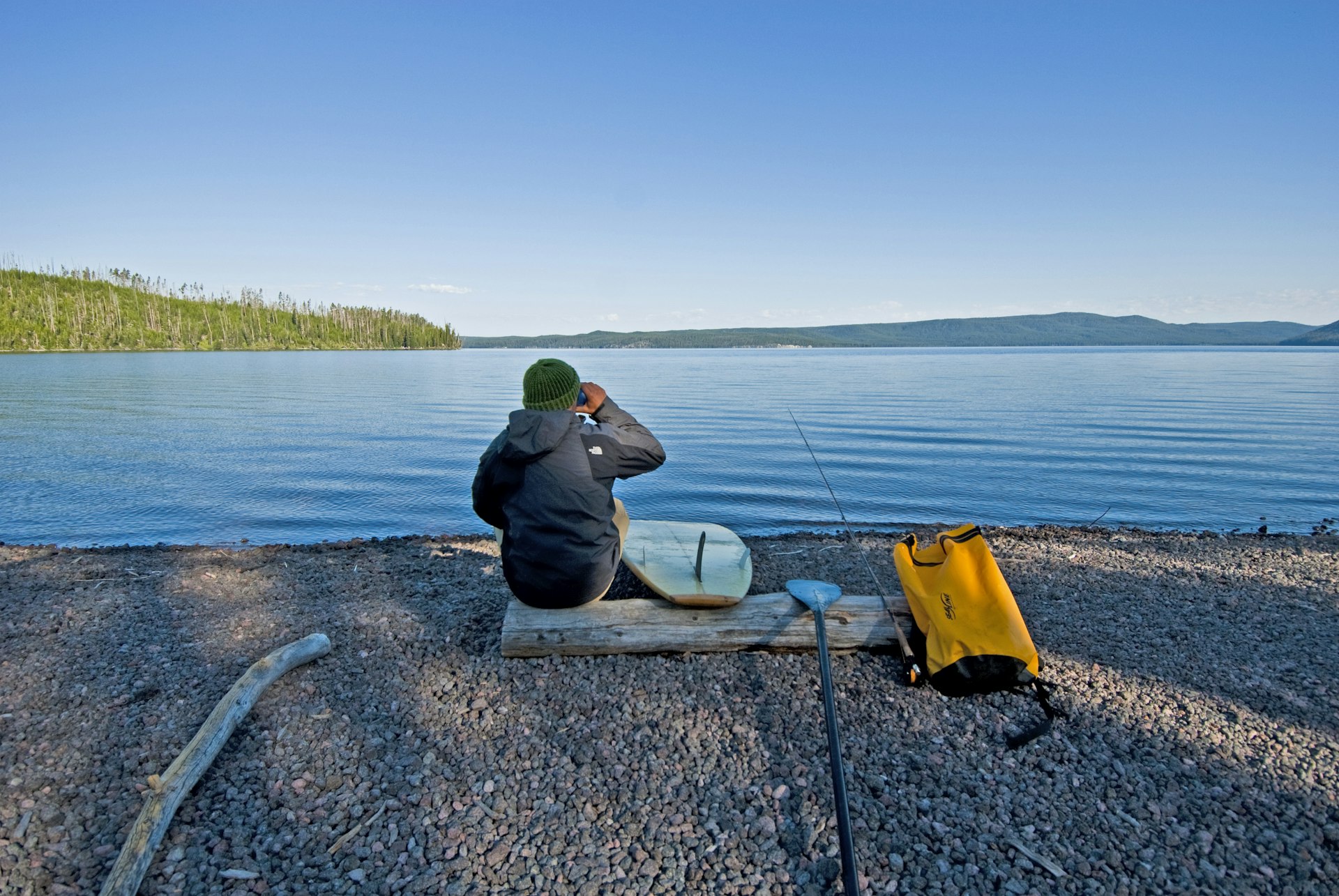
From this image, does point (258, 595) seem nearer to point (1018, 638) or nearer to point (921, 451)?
point (1018, 638)

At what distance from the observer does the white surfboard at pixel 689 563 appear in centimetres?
556

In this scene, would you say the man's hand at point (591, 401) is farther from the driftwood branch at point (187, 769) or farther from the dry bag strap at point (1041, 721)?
the dry bag strap at point (1041, 721)

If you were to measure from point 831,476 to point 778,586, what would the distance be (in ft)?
30.6

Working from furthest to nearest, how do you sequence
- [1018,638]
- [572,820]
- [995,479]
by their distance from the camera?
[995,479], [1018,638], [572,820]

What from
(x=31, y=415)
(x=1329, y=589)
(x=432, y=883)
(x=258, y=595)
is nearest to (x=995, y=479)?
(x=1329, y=589)

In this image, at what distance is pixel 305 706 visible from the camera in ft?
15.4

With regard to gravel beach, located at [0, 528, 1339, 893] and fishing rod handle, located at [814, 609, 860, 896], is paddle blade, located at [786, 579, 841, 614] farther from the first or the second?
fishing rod handle, located at [814, 609, 860, 896]

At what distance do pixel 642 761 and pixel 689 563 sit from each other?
224 centimetres

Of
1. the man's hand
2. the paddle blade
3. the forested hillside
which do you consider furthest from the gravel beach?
the forested hillside

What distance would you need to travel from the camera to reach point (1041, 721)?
4.62m

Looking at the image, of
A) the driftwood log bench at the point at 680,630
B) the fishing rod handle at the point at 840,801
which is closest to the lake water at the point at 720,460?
the driftwood log bench at the point at 680,630

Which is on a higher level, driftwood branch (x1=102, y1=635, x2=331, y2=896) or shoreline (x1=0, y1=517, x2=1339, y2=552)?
driftwood branch (x1=102, y1=635, x2=331, y2=896)

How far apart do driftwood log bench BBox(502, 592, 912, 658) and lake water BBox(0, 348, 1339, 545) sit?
21.1ft

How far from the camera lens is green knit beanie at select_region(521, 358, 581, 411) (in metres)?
5.05
